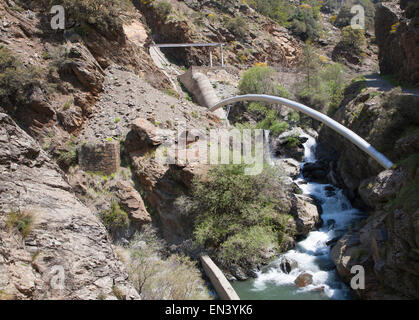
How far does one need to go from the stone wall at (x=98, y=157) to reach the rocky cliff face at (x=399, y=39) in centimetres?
2070

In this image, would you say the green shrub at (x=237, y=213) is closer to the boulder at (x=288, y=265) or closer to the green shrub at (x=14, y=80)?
the boulder at (x=288, y=265)

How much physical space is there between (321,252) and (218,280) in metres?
6.48

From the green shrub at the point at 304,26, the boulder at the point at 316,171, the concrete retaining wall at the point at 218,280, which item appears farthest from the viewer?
the green shrub at the point at 304,26

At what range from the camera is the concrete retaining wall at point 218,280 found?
13.4m

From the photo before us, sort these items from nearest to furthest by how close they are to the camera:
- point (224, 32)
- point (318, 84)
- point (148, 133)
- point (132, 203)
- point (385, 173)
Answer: point (385, 173) < point (132, 203) < point (148, 133) < point (318, 84) < point (224, 32)

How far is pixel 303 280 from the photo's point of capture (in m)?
14.7

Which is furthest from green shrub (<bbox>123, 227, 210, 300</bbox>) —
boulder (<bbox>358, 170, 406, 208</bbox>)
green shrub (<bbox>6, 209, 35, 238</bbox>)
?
boulder (<bbox>358, 170, 406, 208</bbox>)

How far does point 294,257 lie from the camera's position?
1698 centimetres

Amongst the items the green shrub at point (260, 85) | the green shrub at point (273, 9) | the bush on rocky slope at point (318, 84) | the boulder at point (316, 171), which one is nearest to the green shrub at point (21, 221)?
the boulder at point (316, 171)

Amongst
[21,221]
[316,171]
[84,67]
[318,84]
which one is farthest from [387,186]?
[318,84]

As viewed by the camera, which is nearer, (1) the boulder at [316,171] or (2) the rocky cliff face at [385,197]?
(2) the rocky cliff face at [385,197]

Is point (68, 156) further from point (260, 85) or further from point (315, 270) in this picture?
point (260, 85)

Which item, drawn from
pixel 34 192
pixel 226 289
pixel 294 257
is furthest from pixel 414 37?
pixel 34 192

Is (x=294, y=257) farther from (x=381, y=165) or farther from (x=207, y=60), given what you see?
(x=207, y=60)
